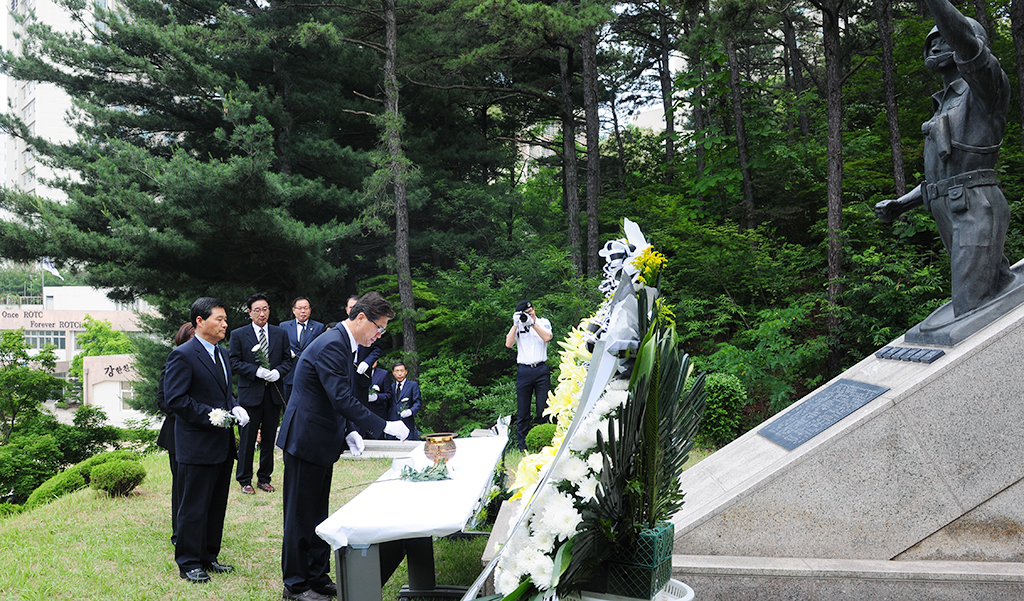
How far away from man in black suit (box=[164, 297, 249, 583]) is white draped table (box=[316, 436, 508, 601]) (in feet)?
5.27

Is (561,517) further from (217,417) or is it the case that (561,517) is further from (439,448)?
(217,417)

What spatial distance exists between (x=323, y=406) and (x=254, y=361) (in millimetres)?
3224

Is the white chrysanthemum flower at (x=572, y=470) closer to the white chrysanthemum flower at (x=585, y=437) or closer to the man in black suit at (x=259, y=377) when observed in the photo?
the white chrysanthemum flower at (x=585, y=437)

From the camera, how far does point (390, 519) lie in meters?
2.96

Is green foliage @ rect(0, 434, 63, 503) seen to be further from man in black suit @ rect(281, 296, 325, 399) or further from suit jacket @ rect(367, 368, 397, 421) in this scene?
suit jacket @ rect(367, 368, 397, 421)

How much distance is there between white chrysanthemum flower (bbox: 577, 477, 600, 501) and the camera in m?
1.90

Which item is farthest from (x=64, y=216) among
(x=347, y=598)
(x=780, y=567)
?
(x=780, y=567)

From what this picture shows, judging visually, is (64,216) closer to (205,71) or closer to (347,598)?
(205,71)

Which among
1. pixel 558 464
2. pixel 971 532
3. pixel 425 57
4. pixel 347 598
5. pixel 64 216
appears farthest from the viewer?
pixel 425 57

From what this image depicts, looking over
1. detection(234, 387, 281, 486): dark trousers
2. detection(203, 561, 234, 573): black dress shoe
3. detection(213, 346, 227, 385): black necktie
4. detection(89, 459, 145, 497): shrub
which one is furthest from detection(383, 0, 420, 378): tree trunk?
detection(203, 561, 234, 573): black dress shoe

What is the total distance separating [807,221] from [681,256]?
3.77 m

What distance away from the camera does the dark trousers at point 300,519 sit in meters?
4.02

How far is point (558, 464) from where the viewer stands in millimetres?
1948

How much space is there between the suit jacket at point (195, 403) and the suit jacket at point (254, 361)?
205 centimetres
